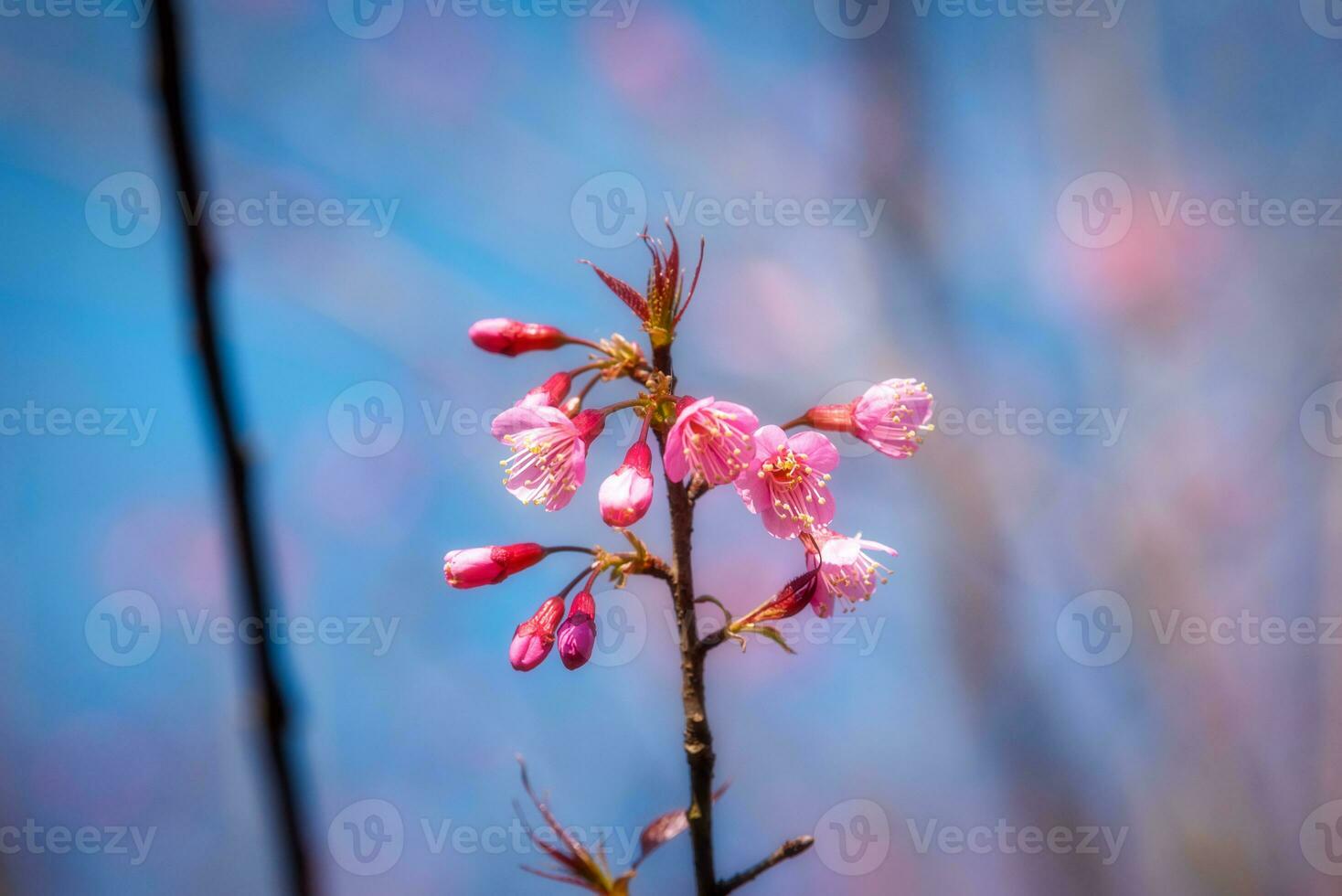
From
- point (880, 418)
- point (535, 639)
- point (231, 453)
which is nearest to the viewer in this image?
point (231, 453)

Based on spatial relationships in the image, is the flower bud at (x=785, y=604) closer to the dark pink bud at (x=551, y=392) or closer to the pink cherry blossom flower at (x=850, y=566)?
the pink cherry blossom flower at (x=850, y=566)

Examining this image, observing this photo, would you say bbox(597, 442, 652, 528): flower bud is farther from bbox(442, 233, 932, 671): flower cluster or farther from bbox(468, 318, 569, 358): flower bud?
bbox(468, 318, 569, 358): flower bud

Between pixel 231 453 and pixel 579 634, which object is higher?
pixel 231 453

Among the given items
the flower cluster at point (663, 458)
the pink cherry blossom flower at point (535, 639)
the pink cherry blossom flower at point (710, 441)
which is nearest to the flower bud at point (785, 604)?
the flower cluster at point (663, 458)

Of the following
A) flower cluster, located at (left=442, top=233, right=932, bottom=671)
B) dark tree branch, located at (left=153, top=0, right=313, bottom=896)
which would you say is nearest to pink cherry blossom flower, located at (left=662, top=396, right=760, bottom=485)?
flower cluster, located at (left=442, top=233, right=932, bottom=671)

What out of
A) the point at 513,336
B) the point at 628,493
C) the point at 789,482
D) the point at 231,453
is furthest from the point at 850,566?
the point at 231,453

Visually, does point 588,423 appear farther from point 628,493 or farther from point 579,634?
point 579,634
